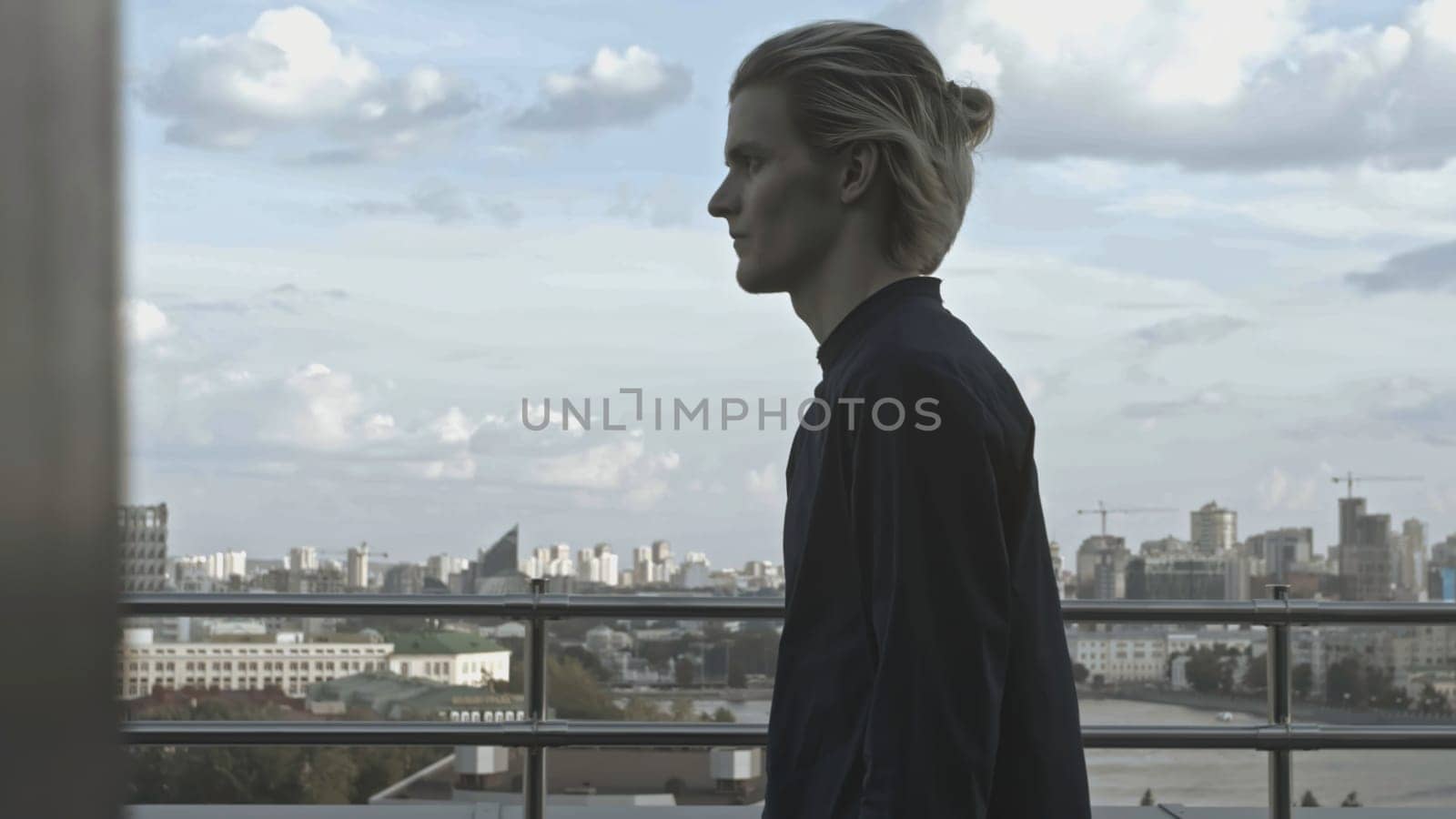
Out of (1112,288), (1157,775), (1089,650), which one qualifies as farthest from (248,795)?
(1112,288)

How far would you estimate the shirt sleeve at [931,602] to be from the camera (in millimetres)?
1218

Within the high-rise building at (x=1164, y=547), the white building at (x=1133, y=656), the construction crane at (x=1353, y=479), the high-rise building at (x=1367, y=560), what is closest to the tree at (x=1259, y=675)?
the white building at (x=1133, y=656)

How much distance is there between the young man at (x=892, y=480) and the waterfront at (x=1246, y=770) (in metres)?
1.37

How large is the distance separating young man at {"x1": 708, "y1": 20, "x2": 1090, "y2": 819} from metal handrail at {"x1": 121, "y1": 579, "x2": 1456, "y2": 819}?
1.94 metres

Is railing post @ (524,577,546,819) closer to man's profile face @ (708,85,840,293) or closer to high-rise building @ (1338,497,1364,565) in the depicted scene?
man's profile face @ (708,85,840,293)

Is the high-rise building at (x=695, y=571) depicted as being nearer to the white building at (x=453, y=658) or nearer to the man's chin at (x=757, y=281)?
the white building at (x=453, y=658)

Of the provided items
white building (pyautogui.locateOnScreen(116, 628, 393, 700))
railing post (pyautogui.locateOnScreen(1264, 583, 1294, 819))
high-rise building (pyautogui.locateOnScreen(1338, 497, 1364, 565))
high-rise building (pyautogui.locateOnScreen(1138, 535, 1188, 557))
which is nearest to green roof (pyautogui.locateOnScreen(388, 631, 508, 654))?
white building (pyautogui.locateOnScreen(116, 628, 393, 700))

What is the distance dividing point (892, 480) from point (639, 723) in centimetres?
227

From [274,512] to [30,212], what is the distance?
3355cm

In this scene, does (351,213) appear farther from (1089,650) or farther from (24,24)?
(24,24)

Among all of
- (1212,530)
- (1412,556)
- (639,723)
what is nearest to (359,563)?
(1212,530)

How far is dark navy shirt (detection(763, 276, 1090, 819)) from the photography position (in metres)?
1.23

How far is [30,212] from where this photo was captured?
0.27m

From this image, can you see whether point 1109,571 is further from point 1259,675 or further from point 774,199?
point 774,199
